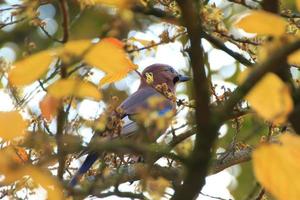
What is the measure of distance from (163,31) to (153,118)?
1.06 m

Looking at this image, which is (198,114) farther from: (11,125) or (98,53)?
(11,125)

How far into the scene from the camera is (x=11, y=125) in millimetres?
1351

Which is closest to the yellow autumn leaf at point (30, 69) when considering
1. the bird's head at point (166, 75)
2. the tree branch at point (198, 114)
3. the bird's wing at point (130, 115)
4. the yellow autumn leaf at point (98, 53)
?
the yellow autumn leaf at point (98, 53)

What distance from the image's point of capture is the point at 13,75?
4.20ft

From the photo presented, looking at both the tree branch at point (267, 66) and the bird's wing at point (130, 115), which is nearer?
the tree branch at point (267, 66)

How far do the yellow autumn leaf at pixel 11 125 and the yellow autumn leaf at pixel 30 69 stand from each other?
101mm

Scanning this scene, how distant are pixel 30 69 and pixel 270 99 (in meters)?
0.45

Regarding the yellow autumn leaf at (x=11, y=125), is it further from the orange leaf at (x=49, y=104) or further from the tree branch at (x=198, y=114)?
the tree branch at (x=198, y=114)

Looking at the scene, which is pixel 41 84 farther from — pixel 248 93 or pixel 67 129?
pixel 248 93

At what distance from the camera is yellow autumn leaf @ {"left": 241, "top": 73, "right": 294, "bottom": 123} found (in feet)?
3.94

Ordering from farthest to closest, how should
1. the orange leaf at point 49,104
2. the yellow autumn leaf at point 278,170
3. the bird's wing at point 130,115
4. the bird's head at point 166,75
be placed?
the bird's head at point 166,75, the bird's wing at point 130,115, the orange leaf at point 49,104, the yellow autumn leaf at point 278,170

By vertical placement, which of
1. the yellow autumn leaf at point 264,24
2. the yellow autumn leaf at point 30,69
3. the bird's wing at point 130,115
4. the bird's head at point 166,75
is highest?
the yellow autumn leaf at point 264,24

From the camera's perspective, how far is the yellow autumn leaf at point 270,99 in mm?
1202

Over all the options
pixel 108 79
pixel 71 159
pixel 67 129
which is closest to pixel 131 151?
pixel 108 79
